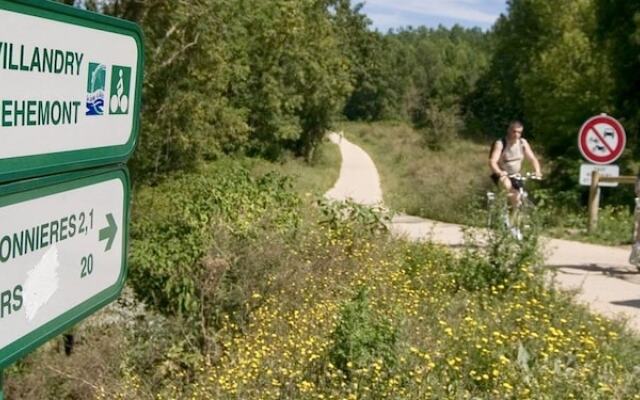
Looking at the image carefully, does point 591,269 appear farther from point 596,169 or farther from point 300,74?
point 300,74

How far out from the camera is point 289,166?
38.1 m

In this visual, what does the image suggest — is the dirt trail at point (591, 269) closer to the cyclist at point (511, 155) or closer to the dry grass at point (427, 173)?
the dry grass at point (427, 173)

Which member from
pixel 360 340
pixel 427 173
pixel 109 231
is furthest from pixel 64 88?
pixel 427 173

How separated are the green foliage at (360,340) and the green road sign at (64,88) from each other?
2.99m

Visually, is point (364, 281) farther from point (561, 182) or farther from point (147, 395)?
point (561, 182)

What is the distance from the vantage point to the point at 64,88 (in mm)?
2240

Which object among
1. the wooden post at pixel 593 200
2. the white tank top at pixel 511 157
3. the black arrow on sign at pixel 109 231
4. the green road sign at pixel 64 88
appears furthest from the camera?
the wooden post at pixel 593 200

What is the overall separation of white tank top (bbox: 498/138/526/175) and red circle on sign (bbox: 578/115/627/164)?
1264 millimetres

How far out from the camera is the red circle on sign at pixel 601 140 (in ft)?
36.8

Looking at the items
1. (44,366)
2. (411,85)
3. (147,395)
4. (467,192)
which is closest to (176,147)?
(467,192)

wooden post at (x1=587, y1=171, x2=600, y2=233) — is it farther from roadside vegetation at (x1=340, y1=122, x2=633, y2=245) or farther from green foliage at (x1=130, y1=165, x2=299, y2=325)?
green foliage at (x1=130, y1=165, x2=299, y2=325)

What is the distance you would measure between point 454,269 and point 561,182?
14.2m

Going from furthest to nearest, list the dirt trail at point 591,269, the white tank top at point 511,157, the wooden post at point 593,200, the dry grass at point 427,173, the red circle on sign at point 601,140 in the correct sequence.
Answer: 1. the dry grass at point 427,173
2. the wooden post at point 593,200
3. the red circle on sign at point 601,140
4. the white tank top at point 511,157
5. the dirt trail at point 591,269

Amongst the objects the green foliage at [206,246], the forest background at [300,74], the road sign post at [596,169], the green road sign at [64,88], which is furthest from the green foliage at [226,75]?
the road sign post at [596,169]
